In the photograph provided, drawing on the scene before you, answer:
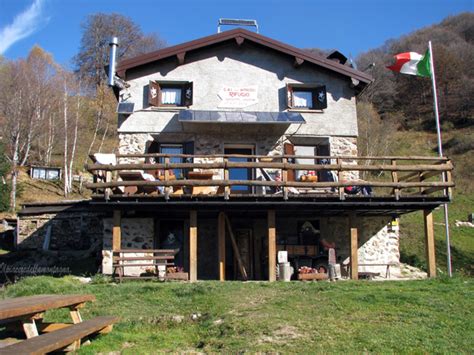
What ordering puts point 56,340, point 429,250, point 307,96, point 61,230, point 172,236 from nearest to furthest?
point 56,340, point 429,250, point 172,236, point 307,96, point 61,230

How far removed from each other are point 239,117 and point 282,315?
937cm

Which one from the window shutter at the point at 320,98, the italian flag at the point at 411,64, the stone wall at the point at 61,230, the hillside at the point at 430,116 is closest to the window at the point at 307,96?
the window shutter at the point at 320,98

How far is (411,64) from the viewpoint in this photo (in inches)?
735

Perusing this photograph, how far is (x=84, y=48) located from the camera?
2130 inches

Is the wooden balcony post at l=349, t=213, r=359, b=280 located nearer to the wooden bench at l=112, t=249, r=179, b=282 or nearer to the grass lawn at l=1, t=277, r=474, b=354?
the grass lawn at l=1, t=277, r=474, b=354

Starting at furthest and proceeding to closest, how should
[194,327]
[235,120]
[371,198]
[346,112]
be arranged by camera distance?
[346,112]
[235,120]
[371,198]
[194,327]

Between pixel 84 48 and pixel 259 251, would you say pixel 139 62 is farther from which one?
pixel 84 48

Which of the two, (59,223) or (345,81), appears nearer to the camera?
(345,81)

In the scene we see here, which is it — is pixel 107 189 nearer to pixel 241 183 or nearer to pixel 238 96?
pixel 241 183

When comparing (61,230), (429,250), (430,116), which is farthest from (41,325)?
(430,116)

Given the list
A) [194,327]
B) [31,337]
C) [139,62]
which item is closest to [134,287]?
[194,327]

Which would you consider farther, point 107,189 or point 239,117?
point 239,117

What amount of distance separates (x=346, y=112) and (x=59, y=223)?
41.3ft

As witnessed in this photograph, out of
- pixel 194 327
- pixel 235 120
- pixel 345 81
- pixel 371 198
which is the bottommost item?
pixel 194 327
